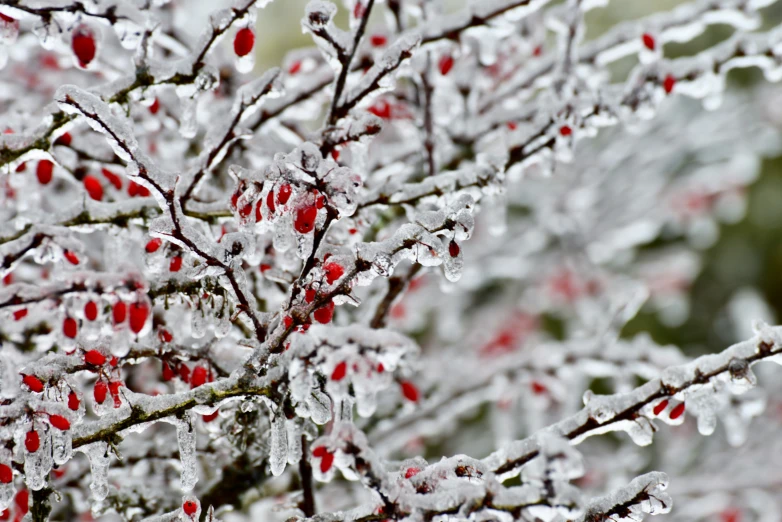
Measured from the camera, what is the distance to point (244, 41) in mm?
1610

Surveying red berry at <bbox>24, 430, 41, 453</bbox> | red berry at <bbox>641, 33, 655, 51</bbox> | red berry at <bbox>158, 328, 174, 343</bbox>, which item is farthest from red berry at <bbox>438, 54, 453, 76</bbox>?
red berry at <bbox>24, 430, 41, 453</bbox>

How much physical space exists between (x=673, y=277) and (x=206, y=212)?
15.3 feet

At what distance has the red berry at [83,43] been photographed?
1526 mm

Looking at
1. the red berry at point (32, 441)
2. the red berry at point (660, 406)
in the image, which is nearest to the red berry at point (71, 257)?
the red berry at point (32, 441)

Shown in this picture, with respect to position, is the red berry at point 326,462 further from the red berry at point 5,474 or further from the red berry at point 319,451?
the red berry at point 5,474

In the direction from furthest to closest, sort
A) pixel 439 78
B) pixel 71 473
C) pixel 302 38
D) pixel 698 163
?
pixel 302 38
pixel 698 163
pixel 439 78
pixel 71 473

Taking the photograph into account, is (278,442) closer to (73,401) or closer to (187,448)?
(187,448)

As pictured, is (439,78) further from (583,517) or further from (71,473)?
(71,473)

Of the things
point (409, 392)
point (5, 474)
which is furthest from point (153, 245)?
point (409, 392)

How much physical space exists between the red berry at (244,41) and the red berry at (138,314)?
70 cm

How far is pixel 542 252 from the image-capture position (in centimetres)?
470

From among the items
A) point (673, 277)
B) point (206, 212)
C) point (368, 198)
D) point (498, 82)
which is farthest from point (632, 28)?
point (673, 277)

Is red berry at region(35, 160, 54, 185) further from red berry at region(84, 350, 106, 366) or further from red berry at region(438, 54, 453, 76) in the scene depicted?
red berry at region(438, 54, 453, 76)

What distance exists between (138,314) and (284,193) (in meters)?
0.38
